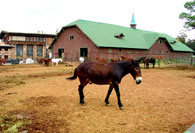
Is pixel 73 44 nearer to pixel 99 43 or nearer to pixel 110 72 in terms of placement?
pixel 99 43

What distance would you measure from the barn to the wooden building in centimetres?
917

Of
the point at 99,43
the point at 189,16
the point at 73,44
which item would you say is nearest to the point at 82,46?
the point at 73,44

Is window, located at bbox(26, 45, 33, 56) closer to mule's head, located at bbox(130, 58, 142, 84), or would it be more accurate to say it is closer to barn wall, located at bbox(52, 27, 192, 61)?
barn wall, located at bbox(52, 27, 192, 61)

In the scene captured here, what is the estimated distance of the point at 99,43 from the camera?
30875 millimetres

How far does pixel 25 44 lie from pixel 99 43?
24894 millimetres

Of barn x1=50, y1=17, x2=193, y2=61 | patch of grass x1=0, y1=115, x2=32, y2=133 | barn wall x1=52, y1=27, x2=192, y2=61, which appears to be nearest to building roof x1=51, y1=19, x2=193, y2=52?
barn x1=50, y1=17, x2=193, y2=61

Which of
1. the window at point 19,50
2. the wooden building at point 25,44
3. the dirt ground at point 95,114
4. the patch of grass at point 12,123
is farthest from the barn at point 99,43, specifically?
the patch of grass at point 12,123

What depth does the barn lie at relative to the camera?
3196 centimetres

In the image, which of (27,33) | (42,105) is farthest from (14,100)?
(27,33)

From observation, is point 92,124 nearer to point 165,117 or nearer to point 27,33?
point 165,117

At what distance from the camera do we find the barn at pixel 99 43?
1258 inches

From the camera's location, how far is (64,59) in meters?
35.8

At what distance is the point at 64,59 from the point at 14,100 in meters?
28.7

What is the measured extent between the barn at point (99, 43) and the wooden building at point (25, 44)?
30.1ft
